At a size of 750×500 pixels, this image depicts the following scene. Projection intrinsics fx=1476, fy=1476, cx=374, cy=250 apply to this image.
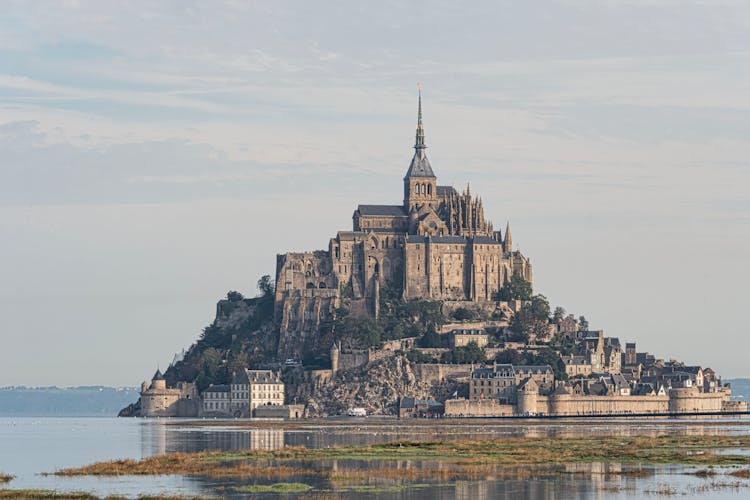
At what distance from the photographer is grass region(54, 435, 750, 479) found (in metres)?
70.6

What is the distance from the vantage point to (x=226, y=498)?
58344 millimetres

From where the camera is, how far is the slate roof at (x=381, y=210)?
190 m

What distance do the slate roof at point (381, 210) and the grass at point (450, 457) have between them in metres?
98.2

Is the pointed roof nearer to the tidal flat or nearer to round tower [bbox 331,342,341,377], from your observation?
round tower [bbox 331,342,341,377]

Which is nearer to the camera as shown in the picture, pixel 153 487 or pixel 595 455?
pixel 153 487

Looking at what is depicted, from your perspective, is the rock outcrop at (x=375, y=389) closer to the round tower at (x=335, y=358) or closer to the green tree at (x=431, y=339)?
the round tower at (x=335, y=358)

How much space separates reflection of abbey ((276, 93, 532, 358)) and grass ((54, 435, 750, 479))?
88988mm

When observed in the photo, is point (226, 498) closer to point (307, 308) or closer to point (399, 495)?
point (399, 495)

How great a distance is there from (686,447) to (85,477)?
1423 inches

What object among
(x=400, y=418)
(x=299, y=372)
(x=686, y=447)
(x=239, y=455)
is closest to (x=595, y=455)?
(x=686, y=447)

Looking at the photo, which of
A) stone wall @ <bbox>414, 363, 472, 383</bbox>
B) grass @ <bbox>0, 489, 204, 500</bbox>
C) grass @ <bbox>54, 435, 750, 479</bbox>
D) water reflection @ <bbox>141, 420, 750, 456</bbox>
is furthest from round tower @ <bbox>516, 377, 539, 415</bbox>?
A: grass @ <bbox>0, 489, 204, 500</bbox>

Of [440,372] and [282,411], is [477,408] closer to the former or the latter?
[440,372]

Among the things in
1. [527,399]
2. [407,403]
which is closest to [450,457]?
[527,399]

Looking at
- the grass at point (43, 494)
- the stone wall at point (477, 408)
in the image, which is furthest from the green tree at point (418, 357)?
the grass at point (43, 494)
